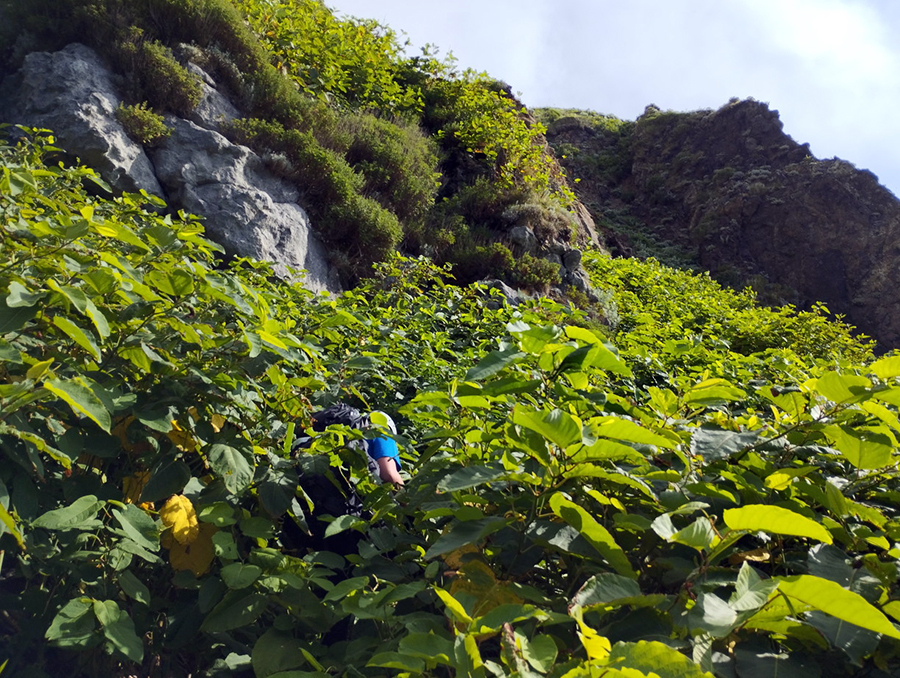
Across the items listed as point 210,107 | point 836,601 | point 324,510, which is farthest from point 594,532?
point 210,107

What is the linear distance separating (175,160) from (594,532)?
281 inches

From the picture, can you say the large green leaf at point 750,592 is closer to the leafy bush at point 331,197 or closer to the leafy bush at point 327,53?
the leafy bush at point 331,197

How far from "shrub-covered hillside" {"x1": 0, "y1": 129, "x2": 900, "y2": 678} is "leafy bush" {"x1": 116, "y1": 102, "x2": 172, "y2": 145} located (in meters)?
5.44

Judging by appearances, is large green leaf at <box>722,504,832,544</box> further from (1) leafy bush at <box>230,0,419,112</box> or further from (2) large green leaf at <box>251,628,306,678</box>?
(1) leafy bush at <box>230,0,419,112</box>

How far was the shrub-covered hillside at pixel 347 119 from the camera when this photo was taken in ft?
23.3

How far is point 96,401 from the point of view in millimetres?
1157

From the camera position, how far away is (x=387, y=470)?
2.52m

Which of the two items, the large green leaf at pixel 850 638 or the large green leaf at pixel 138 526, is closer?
the large green leaf at pixel 850 638

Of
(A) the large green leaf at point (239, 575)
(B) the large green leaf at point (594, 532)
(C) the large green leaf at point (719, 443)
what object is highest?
(C) the large green leaf at point (719, 443)

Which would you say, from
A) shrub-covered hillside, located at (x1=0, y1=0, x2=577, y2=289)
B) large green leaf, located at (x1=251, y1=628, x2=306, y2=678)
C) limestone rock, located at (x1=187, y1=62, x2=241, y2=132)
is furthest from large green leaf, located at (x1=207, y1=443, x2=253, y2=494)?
limestone rock, located at (x1=187, y1=62, x2=241, y2=132)

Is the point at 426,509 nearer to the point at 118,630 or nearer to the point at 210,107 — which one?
the point at 118,630

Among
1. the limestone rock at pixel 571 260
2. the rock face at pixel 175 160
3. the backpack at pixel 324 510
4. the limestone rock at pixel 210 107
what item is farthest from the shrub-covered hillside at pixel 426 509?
the limestone rock at pixel 571 260

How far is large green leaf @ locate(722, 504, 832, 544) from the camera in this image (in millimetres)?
849

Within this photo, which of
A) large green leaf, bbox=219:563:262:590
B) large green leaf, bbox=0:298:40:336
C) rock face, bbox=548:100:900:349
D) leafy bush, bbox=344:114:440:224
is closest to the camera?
large green leaf, bbox=0:298:40:336
